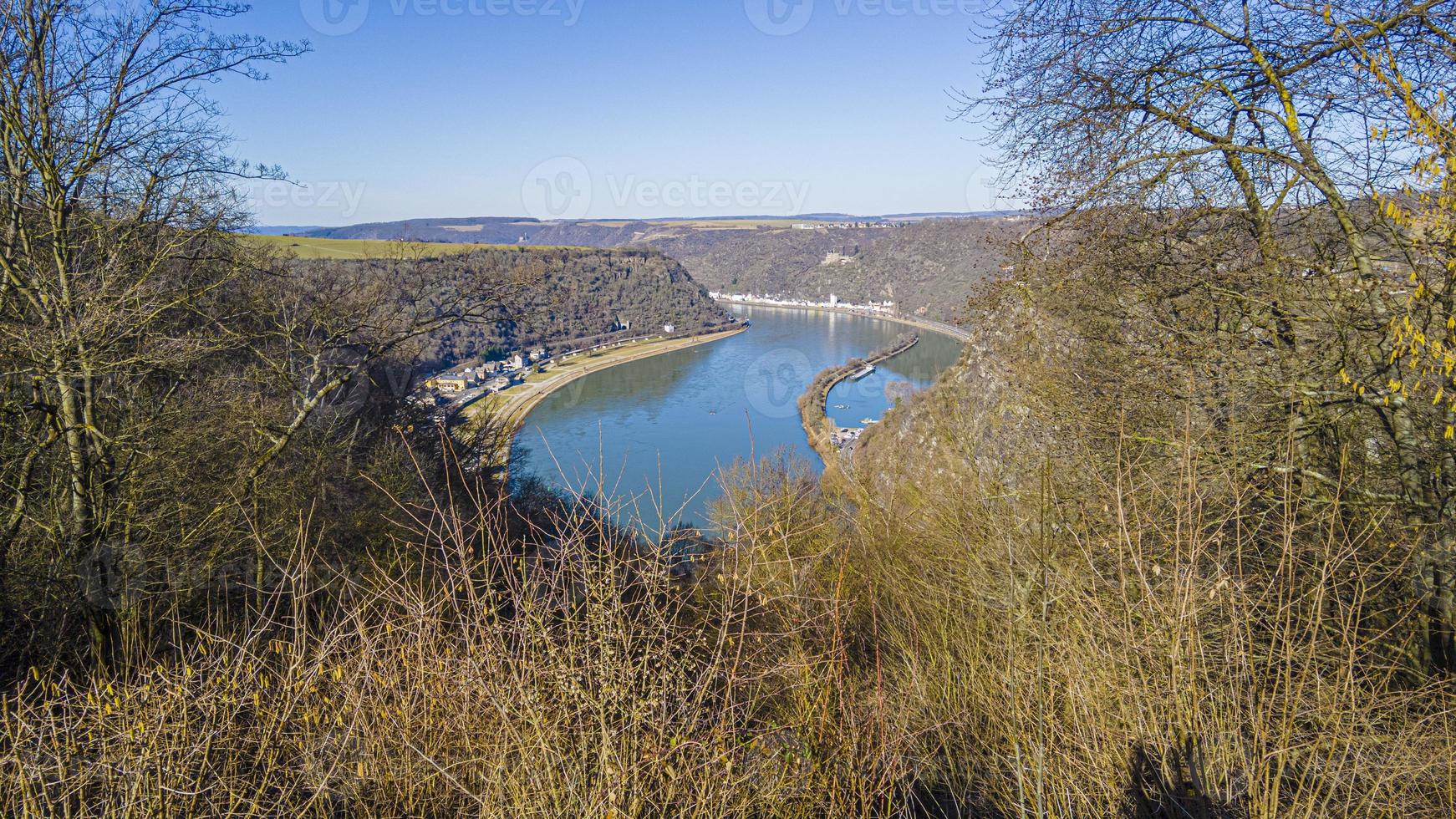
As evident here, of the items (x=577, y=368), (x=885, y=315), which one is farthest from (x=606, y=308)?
(x=885, y=315)

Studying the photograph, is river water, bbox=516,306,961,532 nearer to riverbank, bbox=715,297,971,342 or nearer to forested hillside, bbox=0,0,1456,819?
riverbank, bbox=715,297,971,342

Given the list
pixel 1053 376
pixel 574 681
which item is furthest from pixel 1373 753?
pixel 1053 376

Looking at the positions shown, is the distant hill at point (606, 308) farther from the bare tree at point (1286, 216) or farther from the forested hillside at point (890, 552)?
the bare tree at point (1286, 216)

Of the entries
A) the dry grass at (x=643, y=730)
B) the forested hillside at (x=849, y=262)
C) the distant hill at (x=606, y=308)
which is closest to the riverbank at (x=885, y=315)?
the forested hillside at (x=849, y=262)

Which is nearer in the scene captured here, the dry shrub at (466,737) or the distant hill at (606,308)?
the dry shrub at (466,737)

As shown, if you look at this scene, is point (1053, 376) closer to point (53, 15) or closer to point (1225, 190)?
point (1225, 190)

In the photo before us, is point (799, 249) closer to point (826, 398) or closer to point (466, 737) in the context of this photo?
point (826, 398)

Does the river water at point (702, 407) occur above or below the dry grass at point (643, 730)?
below
